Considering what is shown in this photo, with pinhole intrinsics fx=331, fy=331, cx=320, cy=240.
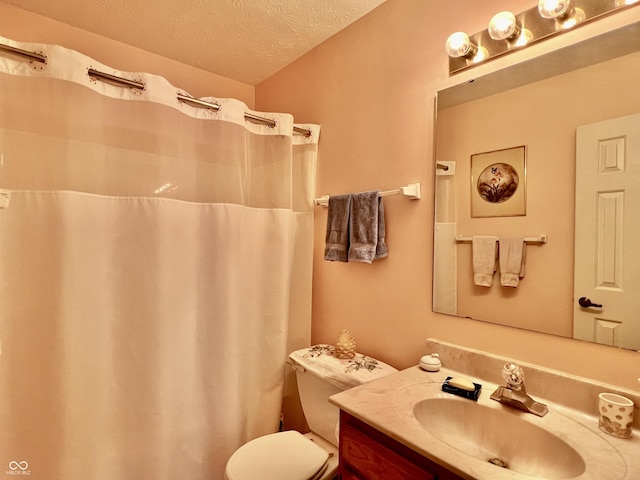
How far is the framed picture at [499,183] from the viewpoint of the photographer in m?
1.12

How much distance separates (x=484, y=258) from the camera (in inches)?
47.5

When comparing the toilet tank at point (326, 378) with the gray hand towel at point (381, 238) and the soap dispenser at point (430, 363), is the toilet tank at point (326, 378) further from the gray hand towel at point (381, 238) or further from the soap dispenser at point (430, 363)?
the gray hand towel at point (381, 238)

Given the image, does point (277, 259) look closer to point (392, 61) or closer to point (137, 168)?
point (137, 168)

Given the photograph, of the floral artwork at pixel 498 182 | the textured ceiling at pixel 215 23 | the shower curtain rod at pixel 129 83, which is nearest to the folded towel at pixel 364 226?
the floral artwork at pixel 498 182

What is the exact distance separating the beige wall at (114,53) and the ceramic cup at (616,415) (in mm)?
2459

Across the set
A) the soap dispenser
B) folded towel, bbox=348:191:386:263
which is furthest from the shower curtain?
the soap dispenser

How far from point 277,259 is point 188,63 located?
1419 mm

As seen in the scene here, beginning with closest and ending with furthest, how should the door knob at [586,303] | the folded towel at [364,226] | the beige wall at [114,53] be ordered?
the door knob at [586,303]
the folded towel at [364,226]
the beige wall at [114,53]

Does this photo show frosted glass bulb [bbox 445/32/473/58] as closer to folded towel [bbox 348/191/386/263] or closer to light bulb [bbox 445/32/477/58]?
light bulb [bbox 445/32/477/58]

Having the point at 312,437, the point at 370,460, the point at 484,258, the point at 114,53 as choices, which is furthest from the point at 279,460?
the point at 114,53

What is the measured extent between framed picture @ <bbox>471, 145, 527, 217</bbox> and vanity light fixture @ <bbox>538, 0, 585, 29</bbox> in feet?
1.26

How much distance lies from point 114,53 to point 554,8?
82.6 inches

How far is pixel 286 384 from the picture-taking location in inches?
74.6

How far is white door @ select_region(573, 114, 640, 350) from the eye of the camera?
905mm
